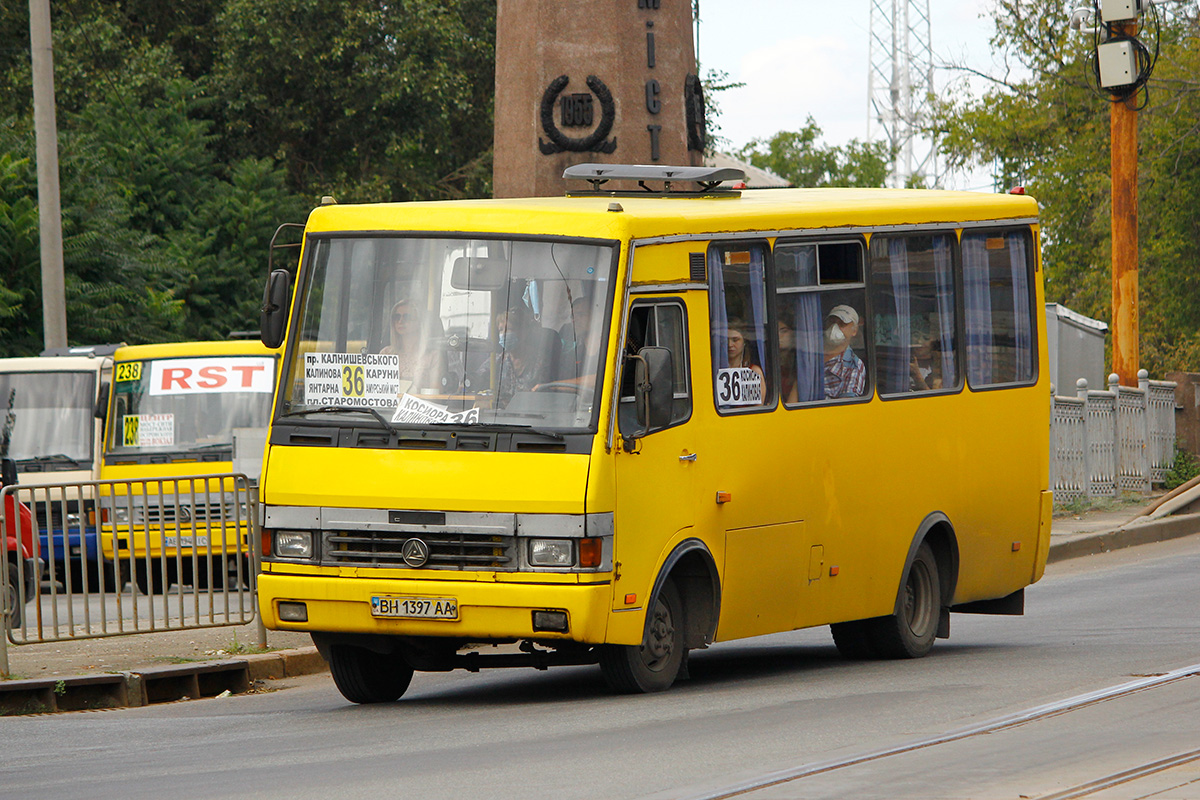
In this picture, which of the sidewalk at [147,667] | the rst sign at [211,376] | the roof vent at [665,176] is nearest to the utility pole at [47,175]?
the rst sign at [211,376]

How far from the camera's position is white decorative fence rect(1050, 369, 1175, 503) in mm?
23141

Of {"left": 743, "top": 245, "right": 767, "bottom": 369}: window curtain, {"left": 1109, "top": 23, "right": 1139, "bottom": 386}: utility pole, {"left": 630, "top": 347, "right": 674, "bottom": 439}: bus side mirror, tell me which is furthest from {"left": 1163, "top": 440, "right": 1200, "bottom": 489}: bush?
{"left": 630, "top": 347, "right": 674, "bottom": 439}: bus side mirror

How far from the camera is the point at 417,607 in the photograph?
360 inches

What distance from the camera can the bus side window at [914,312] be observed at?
11.4 meters

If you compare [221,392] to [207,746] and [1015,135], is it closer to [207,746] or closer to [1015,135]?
[207,746]

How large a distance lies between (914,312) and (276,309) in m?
4.24

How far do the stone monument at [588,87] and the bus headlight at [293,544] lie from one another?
9.65 m

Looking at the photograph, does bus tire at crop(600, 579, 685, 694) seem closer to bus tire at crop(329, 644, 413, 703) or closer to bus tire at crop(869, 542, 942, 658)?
bus tire at crop(329, 644, 413, 703)

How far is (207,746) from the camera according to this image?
865 cm

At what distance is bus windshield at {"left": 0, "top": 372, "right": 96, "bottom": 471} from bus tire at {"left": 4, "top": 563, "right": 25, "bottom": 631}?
33.5 ft

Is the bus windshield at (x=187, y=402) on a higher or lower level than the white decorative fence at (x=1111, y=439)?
higher

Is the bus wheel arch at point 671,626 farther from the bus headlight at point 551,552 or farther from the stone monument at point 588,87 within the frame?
the stone monument at point 588,87

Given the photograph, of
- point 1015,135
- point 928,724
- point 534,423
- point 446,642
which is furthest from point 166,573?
point 1015,135

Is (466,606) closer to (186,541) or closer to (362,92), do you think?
(186,541)
